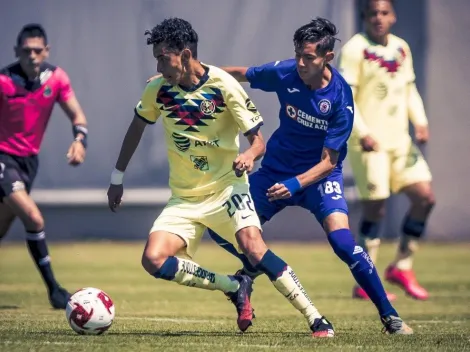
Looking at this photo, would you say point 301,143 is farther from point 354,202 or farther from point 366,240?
point 354,202

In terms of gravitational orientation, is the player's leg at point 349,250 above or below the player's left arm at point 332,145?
below

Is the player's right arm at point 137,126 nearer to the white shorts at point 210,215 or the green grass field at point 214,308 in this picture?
the white shorts at point 210,215

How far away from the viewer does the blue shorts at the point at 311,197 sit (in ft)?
27.3

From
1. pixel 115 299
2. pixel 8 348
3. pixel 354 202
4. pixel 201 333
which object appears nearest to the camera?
pixel 8 348

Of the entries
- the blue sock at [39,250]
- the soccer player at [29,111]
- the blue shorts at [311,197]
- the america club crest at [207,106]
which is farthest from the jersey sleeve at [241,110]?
the blue sock at [39,250]

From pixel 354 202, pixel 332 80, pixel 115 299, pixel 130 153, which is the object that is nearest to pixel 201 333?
pixel 130 153

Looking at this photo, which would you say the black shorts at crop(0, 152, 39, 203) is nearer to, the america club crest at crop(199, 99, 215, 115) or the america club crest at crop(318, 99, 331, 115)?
the america club crest at crop(199, 99, 215, 115)

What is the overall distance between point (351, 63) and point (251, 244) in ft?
12.6

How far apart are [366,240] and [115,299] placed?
250 centimetres

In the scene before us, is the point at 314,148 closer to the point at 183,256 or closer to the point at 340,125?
the point at 340,125

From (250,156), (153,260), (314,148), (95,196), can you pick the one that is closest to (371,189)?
(314,148)

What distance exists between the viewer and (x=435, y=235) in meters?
18.2

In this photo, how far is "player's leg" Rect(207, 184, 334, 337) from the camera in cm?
777

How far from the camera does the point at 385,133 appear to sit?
11414 millimetres
